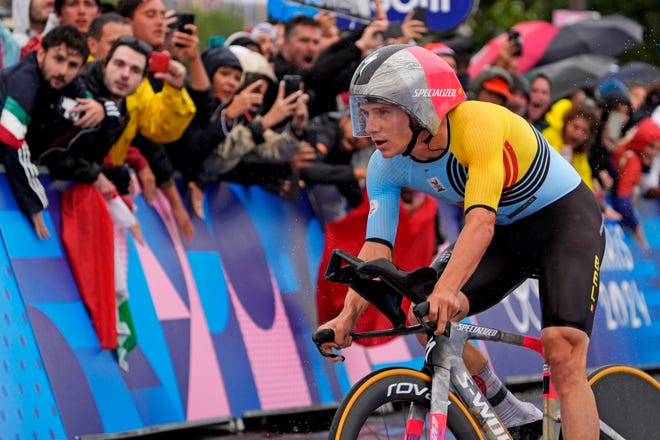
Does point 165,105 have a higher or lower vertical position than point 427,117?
lower

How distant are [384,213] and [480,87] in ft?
19.8

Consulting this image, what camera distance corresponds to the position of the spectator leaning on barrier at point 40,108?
26.7 ft

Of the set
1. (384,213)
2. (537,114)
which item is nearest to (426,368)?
(384,213)

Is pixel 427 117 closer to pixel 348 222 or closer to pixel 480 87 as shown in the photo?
pixel 348 222

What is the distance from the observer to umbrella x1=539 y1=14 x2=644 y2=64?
16.9 m

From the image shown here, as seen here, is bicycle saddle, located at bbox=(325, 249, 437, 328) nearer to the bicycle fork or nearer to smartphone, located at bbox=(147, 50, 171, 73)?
the bicycle fork

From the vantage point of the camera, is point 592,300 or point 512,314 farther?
point 512,314

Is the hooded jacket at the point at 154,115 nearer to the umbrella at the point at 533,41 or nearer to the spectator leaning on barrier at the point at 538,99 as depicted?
the spectator leaning on barrier at the point at 538,99

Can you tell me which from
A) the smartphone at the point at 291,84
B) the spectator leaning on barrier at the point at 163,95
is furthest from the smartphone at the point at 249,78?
the spectator leaning on barrier at the point at 163,95

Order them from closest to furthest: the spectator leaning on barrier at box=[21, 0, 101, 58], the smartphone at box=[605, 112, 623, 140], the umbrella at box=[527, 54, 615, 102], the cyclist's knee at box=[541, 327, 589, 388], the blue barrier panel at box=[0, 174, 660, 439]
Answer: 1. the cyclist's knee at box=[541, 327, 589, 388]
2. the blue barrier panel at box=[0, 174, 660, 439]
3. the spectator leaning on barrier at box=[21, 0, 101, 58]
4. the smartphone at box=[605, 112, 623, 140]
5. the umbrella at box=[527, 54, 615, 102]

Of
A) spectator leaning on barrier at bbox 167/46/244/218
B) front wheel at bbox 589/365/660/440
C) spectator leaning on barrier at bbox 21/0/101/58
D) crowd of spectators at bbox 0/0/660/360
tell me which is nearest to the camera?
front wheel at bbox 589/365/660/440

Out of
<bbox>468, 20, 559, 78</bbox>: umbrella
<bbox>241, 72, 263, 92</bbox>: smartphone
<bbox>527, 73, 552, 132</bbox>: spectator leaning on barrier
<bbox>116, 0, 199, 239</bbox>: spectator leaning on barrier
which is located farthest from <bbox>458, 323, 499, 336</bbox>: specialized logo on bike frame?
<bbox>468, 20, 559, 78</bbox>: umbrella

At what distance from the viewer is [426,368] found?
18.7 ft

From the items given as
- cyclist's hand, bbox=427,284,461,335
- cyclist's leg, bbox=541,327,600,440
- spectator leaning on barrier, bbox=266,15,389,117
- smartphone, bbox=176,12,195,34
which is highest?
cyclist's hand, bbox=427,284,461,335
